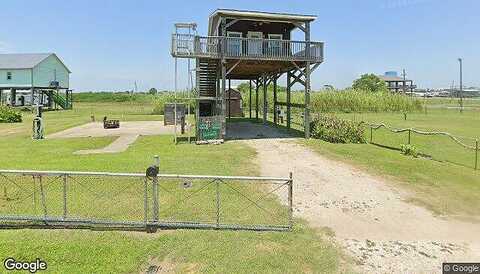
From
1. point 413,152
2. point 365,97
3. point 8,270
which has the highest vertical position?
point 365,97

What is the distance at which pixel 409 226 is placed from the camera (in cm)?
821

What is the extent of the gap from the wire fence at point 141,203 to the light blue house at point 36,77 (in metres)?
40.9

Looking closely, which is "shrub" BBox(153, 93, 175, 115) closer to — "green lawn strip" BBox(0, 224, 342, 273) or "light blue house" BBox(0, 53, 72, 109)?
"light blue house" BBox(0, 53, 72, 109)

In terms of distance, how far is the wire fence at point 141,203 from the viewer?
24.7ft

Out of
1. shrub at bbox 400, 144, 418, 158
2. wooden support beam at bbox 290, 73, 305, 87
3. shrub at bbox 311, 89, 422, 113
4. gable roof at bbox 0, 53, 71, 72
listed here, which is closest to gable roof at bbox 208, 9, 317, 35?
wooden support beam at bbox 290, 73, 305, 87

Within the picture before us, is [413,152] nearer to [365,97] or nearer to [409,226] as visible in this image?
[409,226]

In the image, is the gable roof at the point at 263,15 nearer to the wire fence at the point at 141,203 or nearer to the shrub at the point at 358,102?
the wire fence at the point at 141,203

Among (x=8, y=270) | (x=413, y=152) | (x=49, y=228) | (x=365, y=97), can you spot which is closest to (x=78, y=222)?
(x=49, y=228)

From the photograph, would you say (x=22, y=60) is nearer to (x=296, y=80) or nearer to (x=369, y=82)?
(x=296, y=80)

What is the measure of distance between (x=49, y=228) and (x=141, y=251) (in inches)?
92.1

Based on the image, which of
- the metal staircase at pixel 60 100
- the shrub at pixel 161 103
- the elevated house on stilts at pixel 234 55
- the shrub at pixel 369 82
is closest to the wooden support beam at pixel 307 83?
the elevated house on stilts at pixel 234 55

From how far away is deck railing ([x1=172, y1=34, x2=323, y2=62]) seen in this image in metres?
19.2

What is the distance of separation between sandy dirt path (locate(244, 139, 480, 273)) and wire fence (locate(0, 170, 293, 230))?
40.7 inches

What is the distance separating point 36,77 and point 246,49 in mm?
40838
